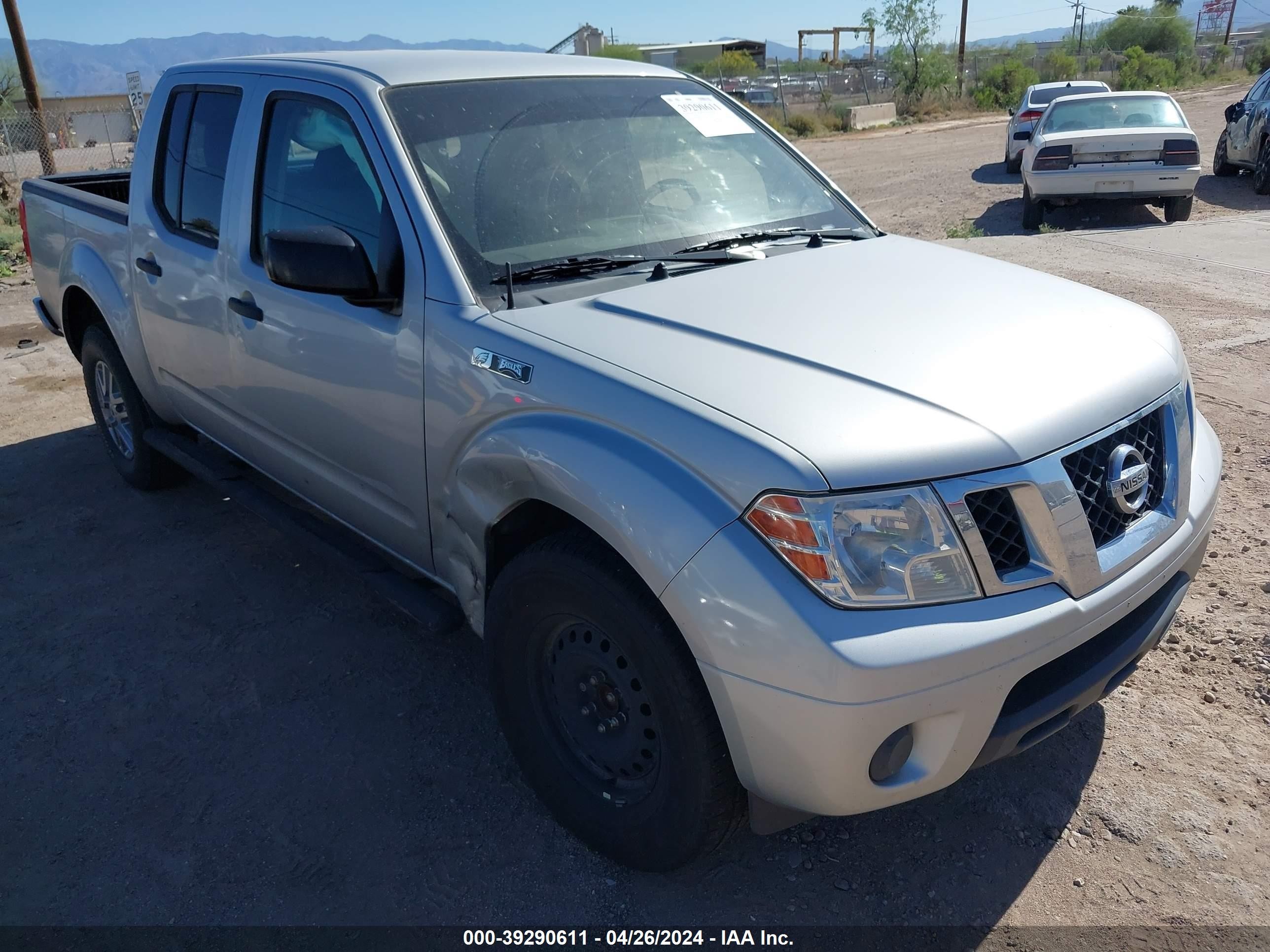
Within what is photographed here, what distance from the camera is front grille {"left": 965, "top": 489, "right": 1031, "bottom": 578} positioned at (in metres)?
2.11

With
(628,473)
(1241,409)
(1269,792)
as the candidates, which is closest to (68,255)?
(628,473)

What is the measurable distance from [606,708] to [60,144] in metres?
34.6

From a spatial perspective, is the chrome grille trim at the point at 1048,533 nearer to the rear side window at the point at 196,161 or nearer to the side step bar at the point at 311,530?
the side step bar at the point at 311,530

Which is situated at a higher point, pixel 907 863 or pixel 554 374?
pixel 554 374

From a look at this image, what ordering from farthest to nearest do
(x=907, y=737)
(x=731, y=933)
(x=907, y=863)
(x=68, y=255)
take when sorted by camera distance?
(x=68, y=255)
(x=907, y=863)
(x=731, y=933)
(x=907, y=737)

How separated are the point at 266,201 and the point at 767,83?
3934cm

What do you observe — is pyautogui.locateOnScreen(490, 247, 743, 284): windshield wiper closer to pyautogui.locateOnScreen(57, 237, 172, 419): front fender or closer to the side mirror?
the side mirror

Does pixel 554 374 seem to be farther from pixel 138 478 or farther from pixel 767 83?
pixel 767 83

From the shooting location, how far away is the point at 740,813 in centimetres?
236

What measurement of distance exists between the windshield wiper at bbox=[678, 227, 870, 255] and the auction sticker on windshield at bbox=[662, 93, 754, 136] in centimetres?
52

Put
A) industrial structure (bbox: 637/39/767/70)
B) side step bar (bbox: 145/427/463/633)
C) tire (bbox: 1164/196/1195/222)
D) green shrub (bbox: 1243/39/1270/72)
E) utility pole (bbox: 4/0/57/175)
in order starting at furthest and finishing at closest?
industrial structure (bbox: 637/39/767/70) → green shrub (bbox: 1243/39/1270/72) → utility pole (bbox: 4/0/57/175) → tire (bbox: 1164/196/1195/222) → side step bar (bbox: 145/427/463/633)

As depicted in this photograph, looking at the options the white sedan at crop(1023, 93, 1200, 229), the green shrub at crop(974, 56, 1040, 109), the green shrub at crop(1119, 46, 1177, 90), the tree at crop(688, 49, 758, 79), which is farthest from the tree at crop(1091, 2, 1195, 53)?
the white sedan at crop(1023, 93, 1200, 229)

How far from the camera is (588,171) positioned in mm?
3240

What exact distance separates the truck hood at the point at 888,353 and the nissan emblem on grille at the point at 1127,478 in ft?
0.30
